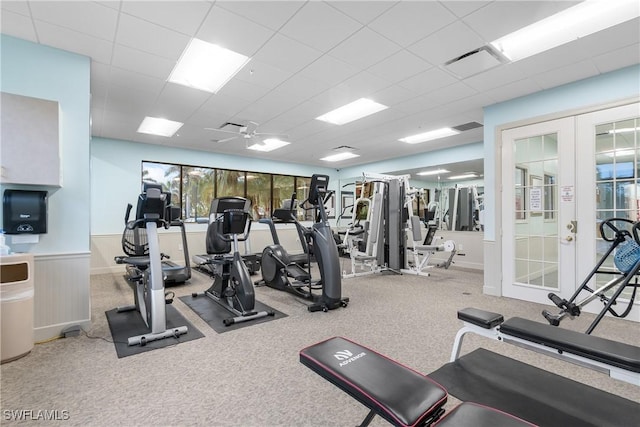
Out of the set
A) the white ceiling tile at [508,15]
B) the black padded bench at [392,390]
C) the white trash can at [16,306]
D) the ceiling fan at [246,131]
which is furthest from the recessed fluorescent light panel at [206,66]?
the black padded bench at [392,390]

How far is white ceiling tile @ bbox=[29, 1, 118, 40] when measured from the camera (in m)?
2.41

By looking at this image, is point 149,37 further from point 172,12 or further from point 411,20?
point 411,20

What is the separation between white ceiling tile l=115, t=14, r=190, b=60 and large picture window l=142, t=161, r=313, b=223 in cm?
389

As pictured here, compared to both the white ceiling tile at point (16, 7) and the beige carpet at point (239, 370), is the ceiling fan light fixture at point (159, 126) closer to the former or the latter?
the white ceiling tile at point (16, 7)

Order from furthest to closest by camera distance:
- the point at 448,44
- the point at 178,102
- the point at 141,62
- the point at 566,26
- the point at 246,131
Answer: the point at 246,131 → the point at 178,102 → the point at 141,62 → the point at 448,44 → the point at 566,26

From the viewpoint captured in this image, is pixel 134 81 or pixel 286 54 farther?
pixel 134 81

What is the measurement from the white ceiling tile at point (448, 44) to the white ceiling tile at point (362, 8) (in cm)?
64

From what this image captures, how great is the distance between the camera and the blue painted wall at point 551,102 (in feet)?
11.3

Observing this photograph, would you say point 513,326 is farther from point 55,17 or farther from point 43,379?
point 55,17

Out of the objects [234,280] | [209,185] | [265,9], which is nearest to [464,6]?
[265,9]

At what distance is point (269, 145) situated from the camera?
23.1ft

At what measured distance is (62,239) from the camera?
2.98m

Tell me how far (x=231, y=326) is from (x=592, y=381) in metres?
3.18

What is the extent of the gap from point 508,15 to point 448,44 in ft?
1.74
